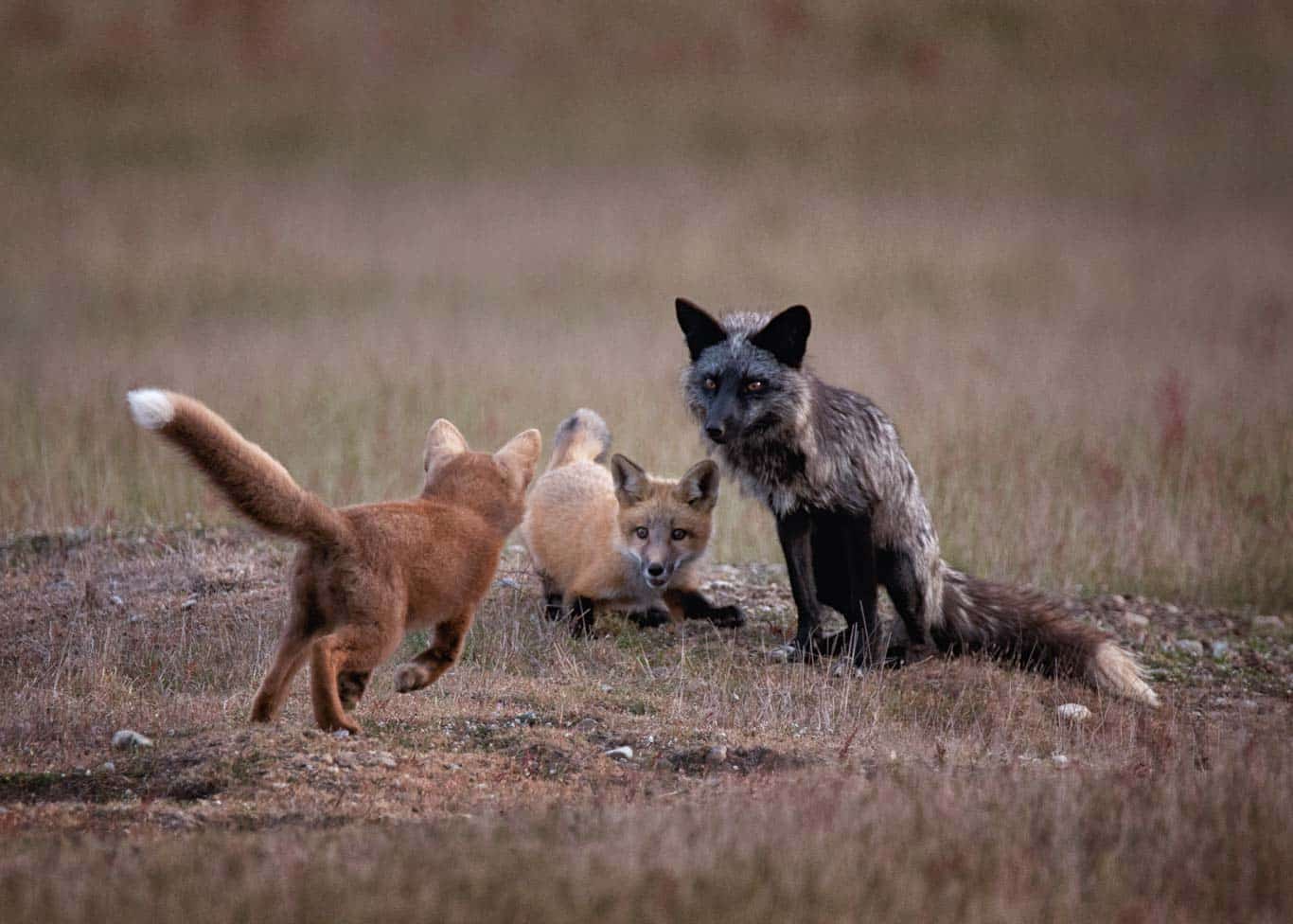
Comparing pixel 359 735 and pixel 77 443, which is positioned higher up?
pixel 77 443

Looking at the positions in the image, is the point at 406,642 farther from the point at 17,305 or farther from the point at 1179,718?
the point at 17,305

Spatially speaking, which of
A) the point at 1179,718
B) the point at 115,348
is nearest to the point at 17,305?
the point at 115,348

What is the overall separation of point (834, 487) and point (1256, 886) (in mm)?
4100

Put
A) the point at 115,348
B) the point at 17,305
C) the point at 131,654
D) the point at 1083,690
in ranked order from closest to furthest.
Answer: the point at 131,654
the point at 1083,690
the point at 115,348
the point at 17,305

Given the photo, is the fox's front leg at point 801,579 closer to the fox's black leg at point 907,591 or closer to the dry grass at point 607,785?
the dry grass at point 607,785

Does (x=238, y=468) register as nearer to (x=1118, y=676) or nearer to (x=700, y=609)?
(x=700, y=609)

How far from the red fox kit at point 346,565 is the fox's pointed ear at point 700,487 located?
237 centimetres

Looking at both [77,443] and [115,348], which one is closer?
[77,443]

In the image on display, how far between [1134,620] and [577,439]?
4191 mm

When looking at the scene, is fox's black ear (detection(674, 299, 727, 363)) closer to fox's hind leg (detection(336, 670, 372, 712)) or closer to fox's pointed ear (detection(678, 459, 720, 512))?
fox's pointed ear (detection(678, 459, 720, 512))

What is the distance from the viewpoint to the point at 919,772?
595 cm

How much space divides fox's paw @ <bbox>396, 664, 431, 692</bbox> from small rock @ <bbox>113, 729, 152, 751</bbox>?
3.54 ft

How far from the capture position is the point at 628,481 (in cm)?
912

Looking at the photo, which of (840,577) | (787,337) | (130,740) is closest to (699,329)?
(787,337)
